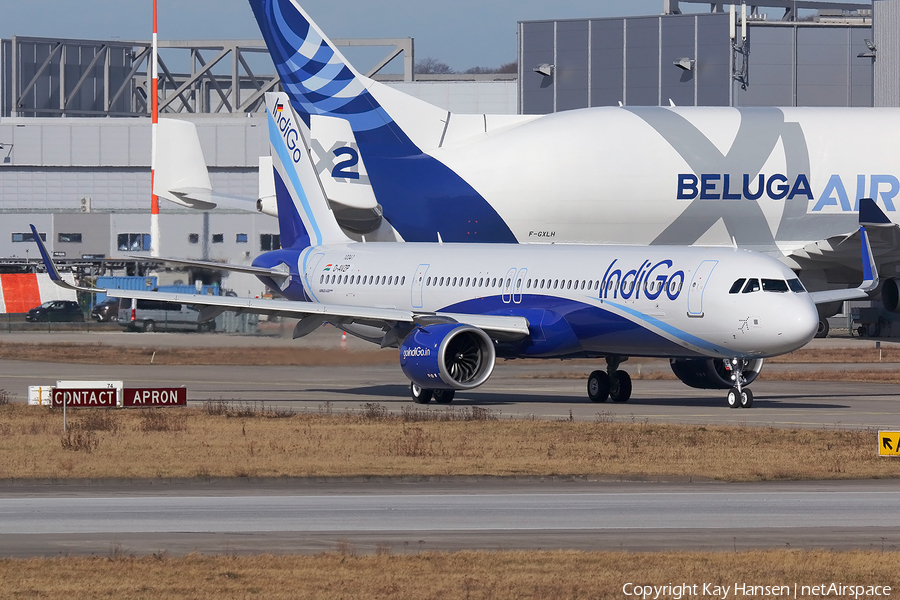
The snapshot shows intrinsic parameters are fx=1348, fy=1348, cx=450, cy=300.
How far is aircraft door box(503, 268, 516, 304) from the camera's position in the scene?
113 feet

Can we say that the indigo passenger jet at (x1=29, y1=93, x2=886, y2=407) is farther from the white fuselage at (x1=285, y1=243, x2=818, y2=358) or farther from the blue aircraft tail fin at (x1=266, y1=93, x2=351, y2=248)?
the blue aircraft tail fin at (x1=266, y1=93, x2=351, y2=248)

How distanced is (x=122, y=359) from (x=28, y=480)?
32.9 meters

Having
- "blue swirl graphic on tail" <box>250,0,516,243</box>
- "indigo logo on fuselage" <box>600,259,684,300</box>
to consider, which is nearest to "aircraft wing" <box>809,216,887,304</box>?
"indigo logo on fuselage" <box>600,259,684,300</box>

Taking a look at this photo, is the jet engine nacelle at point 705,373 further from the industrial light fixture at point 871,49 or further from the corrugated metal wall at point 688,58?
the corrugated metal wall at point 688,58

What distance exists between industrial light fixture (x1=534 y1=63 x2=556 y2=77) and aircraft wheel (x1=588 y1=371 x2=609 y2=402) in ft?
205

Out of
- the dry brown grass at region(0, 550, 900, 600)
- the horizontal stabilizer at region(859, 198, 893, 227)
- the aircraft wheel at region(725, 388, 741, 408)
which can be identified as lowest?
the dry brown grass at region(0, 550, 900, 600)

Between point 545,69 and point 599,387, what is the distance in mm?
62982

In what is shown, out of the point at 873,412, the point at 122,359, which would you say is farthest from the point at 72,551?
the point at 122,359

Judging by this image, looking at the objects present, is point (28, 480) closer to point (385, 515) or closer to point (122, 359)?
point (385, 515)

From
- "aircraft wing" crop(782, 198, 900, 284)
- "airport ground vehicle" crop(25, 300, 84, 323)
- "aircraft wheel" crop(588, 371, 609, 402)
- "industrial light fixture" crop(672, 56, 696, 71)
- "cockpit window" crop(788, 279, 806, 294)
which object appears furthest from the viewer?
"industrial light fixture" crop(672, 56, 696, 71)

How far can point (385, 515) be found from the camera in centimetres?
1602

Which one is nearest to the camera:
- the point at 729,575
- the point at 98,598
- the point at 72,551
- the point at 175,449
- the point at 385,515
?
the point at 98,598

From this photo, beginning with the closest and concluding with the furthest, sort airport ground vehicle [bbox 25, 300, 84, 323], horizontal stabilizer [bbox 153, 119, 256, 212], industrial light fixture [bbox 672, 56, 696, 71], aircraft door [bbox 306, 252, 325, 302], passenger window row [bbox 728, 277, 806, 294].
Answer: passenger window row [bbox 728, 277, 806, 294], aircraft door [bbox 306, 252, 325, 302], horizontal stabilizer [bbox 153, 119, 256, 212], airport ground vehicle [bbox 25, 300, 84, 323], industrial light fixture [bbox 672, 56, 696, 71]

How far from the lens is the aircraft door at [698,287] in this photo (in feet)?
101
